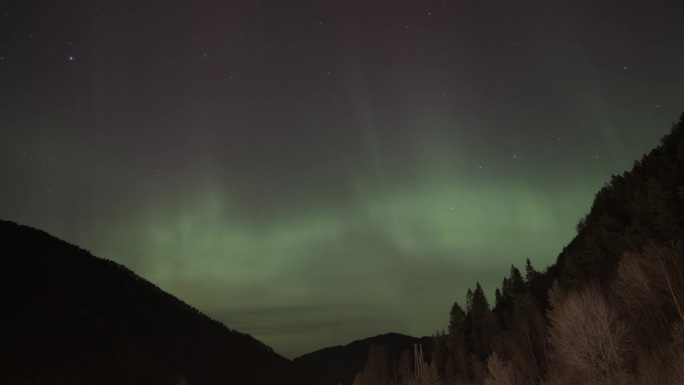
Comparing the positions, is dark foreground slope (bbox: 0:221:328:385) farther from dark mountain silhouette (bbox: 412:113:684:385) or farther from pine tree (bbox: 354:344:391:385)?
dark mountain silhouette (bbox: 412:113:684:385)

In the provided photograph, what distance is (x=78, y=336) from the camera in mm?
129625

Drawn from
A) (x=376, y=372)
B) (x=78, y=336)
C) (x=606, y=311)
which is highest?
(x=78, y=336)

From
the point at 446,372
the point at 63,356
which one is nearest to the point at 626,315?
the point at 446,372

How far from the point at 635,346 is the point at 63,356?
11395 centimetres

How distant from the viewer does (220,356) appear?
197125 millimetres

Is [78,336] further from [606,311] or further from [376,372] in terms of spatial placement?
[606,311]

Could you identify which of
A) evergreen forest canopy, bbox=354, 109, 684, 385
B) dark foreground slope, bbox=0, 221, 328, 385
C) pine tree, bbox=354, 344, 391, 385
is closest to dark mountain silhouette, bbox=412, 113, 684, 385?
evergreen forest canopy, bbox=354, 109, 684, 385

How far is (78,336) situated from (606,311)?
5078 inches

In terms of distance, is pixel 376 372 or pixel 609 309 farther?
pixel 376 372

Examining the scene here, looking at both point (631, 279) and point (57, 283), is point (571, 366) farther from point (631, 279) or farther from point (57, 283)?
point (57, 283)

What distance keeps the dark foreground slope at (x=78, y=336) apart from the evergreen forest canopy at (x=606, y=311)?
60048mm

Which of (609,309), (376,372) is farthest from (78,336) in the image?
(609,309)

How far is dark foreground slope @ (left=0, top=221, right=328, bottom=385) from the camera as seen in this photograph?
107312 mm

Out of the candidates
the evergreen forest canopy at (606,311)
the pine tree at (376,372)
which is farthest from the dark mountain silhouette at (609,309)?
the pine tree at (376,372)
